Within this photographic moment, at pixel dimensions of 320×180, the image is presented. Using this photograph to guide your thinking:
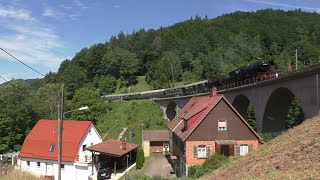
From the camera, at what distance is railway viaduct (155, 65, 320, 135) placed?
34.5 metres

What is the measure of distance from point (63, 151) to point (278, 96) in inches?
1048

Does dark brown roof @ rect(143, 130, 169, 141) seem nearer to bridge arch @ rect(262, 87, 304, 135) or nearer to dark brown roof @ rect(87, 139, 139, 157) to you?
dark brown roof @ rect(87, 139, 139, 157)

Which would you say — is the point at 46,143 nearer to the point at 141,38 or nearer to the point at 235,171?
the point at 235,171

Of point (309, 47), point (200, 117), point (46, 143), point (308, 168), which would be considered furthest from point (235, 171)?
point (309, 47)

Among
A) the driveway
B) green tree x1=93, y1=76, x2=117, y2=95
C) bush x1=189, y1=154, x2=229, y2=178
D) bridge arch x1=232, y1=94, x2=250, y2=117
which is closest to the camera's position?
bush x1=189, y1=154, x2=229, y2=178

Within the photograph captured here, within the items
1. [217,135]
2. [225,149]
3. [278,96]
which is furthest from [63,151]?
[278,96]

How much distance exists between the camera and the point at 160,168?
4297 cm

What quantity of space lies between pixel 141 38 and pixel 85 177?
462 feet

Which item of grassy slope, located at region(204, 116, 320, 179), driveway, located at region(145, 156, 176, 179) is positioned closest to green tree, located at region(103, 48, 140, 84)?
driveway, located at region(145, 156, 176, 179)

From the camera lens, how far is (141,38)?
592 feet

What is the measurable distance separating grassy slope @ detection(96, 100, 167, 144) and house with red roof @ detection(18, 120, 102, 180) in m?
19.2

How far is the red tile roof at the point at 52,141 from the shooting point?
45.6m

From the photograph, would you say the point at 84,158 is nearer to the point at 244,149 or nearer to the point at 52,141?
the point at 52,141

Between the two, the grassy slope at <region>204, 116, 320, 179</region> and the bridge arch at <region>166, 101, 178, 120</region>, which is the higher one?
the bridge arch at <region>166, 101, 178, 120</region>
